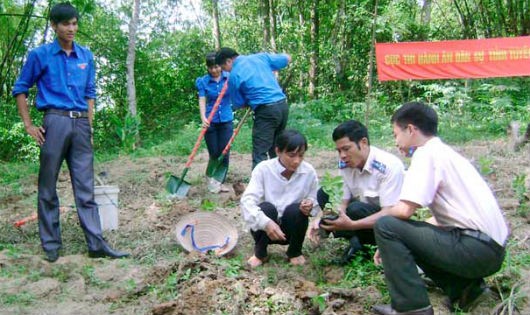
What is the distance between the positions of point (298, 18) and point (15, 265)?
12.7 m

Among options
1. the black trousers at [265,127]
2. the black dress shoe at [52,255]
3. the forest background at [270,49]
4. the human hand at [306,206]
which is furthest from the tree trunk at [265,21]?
the human hand at [306,206]

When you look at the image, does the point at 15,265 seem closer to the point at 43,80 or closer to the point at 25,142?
the point at 43,80

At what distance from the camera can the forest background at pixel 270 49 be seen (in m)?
12.2

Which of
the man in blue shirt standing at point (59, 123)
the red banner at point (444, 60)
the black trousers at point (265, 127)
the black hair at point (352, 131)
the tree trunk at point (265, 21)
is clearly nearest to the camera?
the black hair at point (352, 131)

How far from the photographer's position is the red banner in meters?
Result: 9.47

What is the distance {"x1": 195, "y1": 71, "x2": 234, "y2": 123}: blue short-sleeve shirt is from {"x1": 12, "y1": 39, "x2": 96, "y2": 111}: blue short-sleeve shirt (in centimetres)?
217

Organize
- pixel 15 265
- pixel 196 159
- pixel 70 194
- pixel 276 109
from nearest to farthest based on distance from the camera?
pixel 15 265, pixel 276 109, pixel 70 194, pixel 196 159

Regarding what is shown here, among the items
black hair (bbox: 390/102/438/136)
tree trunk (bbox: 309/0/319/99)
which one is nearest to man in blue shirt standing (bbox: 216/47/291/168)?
black hair (bbox: 390/102/438/136)

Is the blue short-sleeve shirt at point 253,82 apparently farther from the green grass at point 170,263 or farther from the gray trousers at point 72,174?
the gray trousers at point 72,174

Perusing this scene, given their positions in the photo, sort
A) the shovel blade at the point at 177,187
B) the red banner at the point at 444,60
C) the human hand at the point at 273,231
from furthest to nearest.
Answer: the red banner at the point at 444,60
the shovel blade at the point at 177,187
the human hand at the point at 273,231

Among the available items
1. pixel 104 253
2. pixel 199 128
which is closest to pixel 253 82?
pixel 104 253

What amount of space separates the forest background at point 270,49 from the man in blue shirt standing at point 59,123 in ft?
25.4

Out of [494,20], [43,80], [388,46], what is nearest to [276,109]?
[43,80]

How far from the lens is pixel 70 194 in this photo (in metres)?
6.15
